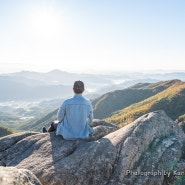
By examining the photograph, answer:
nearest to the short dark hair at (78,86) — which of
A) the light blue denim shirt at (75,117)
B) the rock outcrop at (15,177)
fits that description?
the light blue denim shirt at (75,117)

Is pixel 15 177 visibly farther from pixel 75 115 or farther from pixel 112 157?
pixel 75 115

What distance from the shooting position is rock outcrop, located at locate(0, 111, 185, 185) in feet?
43.2

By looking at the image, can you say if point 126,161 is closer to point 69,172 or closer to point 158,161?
point 158,161

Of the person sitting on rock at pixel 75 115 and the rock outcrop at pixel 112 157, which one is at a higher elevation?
the person sitting on rock at pixel 75 115

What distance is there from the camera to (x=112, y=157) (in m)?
13.8

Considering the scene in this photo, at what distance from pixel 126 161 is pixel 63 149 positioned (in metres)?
3.75

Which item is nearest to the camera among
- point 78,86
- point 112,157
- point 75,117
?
point 112,157

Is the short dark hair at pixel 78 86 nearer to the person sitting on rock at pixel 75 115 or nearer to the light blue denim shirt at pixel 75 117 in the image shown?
Result: the person sitting on rock at pixel 75 115

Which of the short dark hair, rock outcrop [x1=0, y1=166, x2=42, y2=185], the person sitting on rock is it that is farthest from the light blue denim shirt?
rock outcrop [x1=0, y1=166, x2=42, y2=185]

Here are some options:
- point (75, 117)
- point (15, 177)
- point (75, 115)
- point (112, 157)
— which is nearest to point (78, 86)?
point (75, 115)

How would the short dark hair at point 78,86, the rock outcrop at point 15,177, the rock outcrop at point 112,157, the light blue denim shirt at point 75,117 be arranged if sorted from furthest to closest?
the light blue denim shirt at point 75,117 → the short dark hair at point 78,86 → the rock outcrop at point 112,157 → the rock outcrop at point 15,177

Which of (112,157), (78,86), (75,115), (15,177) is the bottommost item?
(112,157)

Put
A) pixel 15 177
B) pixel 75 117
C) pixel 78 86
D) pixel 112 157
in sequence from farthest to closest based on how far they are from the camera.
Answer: pixel 75 117
pixel 78 86
pixel 112 157
pixel 15 177

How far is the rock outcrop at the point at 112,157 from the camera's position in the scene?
43.2 feet
